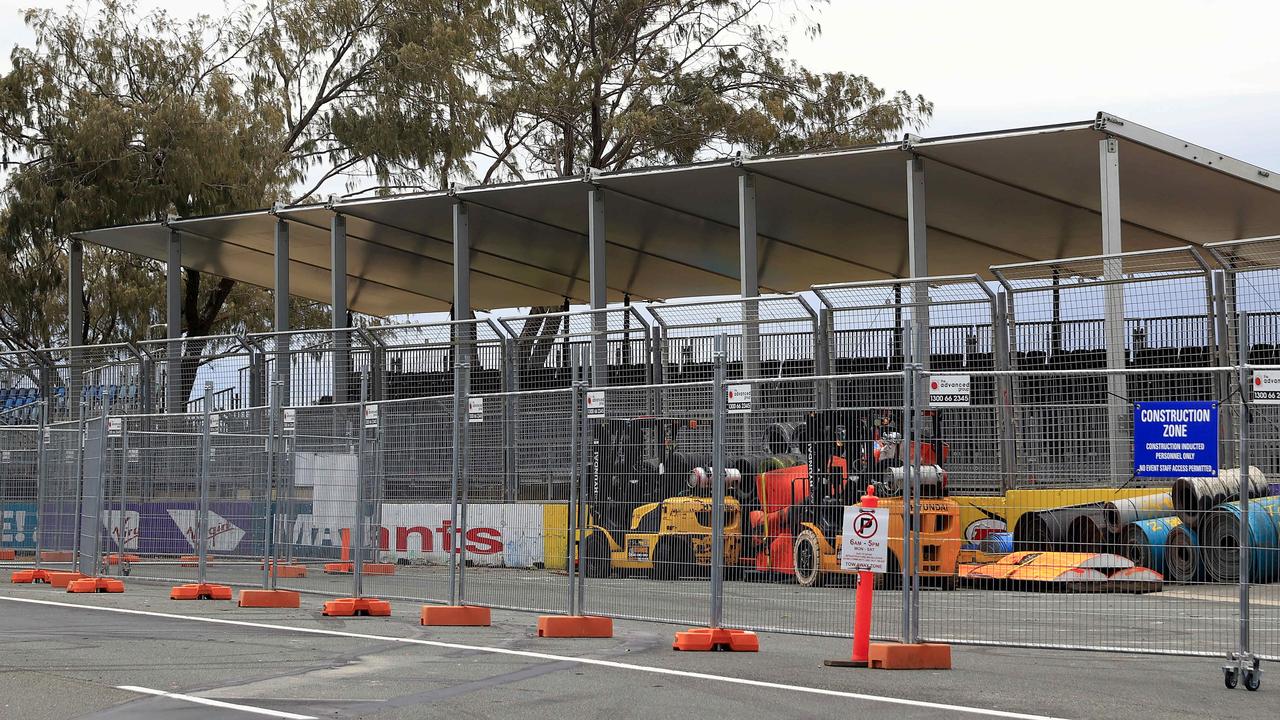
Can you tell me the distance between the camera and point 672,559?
1106 centimetres

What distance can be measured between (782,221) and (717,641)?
48.2 feet

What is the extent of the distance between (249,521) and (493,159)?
2952 centimetres

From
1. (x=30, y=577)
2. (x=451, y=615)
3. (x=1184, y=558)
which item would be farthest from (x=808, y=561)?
(x=30, y=577)

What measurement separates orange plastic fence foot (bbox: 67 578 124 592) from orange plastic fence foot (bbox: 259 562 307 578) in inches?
98.8

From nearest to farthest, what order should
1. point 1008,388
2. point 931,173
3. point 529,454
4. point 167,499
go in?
1. point 1008,388
2. point 529,454
3. point 167,499
4. point 931,173

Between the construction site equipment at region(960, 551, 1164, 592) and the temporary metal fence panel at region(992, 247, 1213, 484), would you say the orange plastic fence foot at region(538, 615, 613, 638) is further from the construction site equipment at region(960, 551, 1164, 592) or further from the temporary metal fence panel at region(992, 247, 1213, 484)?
the temporary metal fence panel at region(992, 247, 1213, 484)

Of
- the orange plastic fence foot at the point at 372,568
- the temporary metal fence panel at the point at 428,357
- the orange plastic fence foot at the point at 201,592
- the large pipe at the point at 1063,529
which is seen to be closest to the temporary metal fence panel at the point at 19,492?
the temporary metal fence panel at the point at 428,357

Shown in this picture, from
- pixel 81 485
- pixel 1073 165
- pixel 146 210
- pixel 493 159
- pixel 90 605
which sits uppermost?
pixel 493 159

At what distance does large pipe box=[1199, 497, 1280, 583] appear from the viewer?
8.89 m

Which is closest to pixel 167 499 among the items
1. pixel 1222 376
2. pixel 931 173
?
pixel 931 173

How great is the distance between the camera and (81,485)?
708 inches

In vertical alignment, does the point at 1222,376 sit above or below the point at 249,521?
above

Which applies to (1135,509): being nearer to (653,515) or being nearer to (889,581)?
(889,581)

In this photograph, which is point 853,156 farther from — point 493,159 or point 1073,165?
point 493,159
